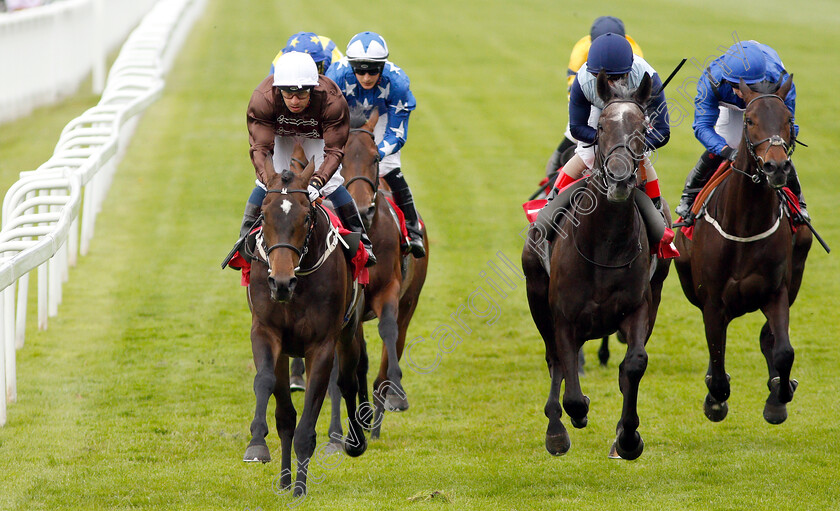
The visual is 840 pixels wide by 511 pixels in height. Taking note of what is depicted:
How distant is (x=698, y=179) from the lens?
8086 millimetres

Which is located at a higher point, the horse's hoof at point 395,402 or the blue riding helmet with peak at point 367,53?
the blue riding helmet with peak at point 367,53

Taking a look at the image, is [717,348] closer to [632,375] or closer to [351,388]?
[632,375]

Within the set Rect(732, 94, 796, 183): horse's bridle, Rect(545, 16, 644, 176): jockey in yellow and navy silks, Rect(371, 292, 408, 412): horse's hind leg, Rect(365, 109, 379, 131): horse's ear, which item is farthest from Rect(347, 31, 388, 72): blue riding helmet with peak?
Rect(732, 94, 796, 183): horse's bridle

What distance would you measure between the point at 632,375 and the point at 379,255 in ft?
7.75

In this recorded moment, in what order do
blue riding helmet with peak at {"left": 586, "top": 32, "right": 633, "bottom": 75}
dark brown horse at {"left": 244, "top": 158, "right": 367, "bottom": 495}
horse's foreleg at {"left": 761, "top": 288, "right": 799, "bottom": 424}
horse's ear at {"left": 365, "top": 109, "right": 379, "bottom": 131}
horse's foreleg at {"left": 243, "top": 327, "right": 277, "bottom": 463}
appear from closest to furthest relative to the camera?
1. dark brown horse at {"left": 244, "top": 158, "right": 367, "bottom": 495}
2. horse's foreleg at {"left": 243, "top": 327, "right": 277, "bottom": 463}
3. blue riding helmet with peak at {"left": 586, "top": 32, "right": 633, "bottom": 75}
4. horse's foreleg at {"left": 761, "top": 288, "right": 799, "bottom": 424}
5. horse's ear at {"left": 365, "top": 109, "right": 379, "bottom": 131}

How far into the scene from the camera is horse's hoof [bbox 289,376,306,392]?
8.91 m

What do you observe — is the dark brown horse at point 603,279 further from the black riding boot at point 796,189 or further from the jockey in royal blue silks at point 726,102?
the black riding boot at point 796,189

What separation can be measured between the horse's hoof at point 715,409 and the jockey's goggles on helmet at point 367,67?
11.0 feet

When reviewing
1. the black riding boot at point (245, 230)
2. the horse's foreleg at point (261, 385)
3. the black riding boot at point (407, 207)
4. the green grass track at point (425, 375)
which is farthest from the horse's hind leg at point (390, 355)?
the horse's foreleg at point (261, 385)

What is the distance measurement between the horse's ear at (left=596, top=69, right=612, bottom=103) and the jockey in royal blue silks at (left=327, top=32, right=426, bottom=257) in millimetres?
2279

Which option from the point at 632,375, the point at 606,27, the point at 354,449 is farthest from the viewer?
the point at 606,27

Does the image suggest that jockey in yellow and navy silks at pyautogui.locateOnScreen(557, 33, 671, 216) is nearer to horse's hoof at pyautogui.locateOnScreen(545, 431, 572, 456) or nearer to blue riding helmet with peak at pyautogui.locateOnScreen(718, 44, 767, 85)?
blue riding helmet with peak at pyautogui.locateOnScreen(718, 44, 767, 85)

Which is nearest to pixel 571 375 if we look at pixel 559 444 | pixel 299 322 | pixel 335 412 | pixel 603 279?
pixel 559 444

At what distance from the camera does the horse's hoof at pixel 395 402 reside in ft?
26.4
